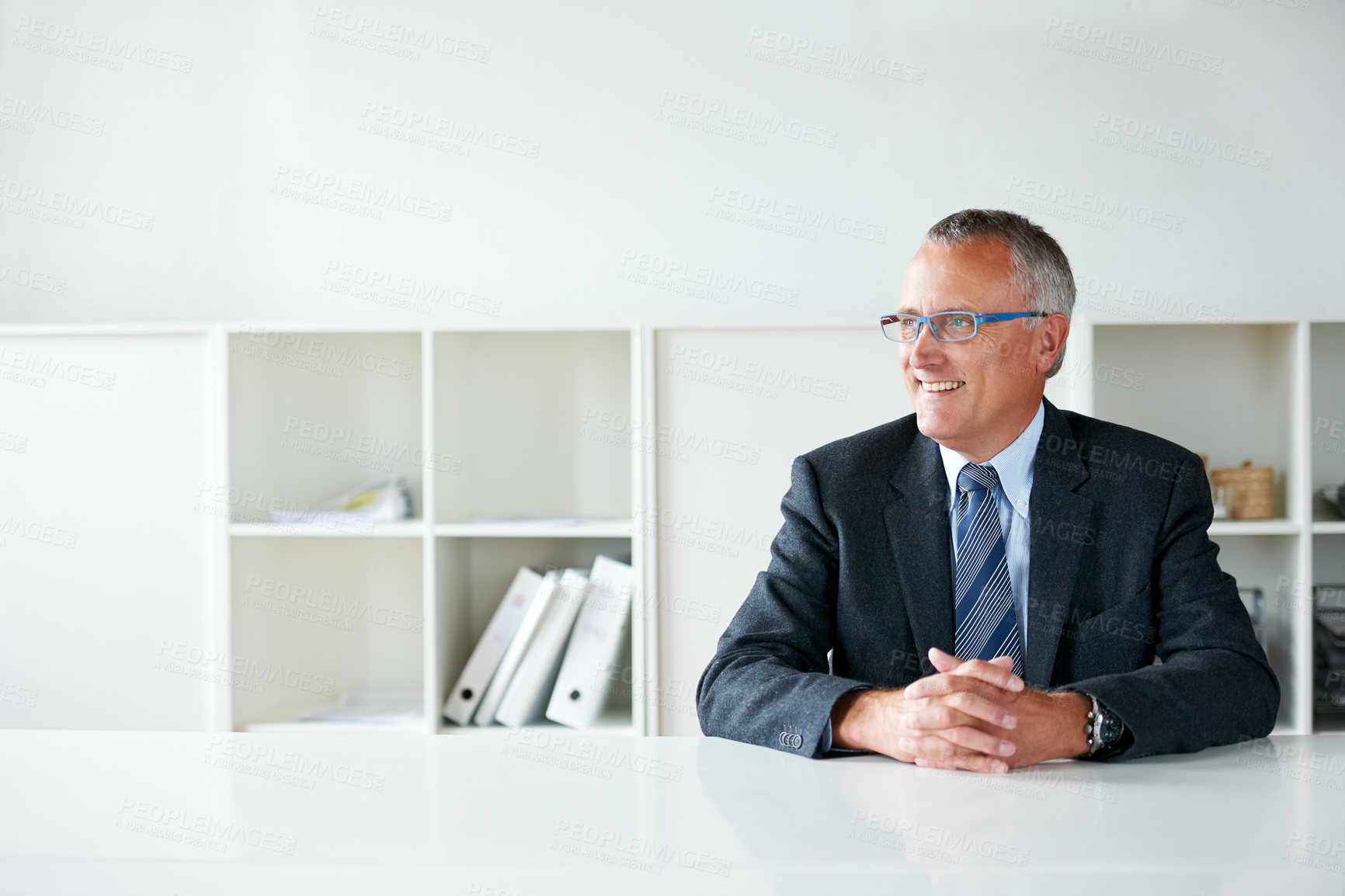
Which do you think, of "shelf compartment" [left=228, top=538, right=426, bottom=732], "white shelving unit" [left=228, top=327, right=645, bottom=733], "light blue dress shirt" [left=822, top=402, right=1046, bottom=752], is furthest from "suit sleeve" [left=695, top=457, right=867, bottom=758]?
"shelf compartment" [left=228, top=538, right=426, bottom=732]

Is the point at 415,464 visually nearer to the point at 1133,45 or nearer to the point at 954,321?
the point at 954,321

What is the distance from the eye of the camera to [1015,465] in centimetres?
179

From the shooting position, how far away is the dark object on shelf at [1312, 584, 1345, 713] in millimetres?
2725

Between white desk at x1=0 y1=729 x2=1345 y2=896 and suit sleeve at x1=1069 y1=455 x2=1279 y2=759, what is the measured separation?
60 millimetres

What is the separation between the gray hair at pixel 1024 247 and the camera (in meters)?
1.79

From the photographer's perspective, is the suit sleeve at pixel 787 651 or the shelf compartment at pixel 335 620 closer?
the suit sleeve at pixel 787 651

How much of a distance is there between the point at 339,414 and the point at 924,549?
208cm

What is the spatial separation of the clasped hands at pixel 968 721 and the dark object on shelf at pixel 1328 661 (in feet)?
6.38

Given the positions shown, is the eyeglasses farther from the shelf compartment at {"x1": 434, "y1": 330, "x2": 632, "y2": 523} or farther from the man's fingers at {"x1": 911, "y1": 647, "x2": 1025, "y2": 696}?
the shelf compartment at {"x1": 434, "y1": 330, "x2": 632, "y2": 523}

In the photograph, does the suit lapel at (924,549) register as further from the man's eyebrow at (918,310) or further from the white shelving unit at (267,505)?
the white shelving unit at (267,505)

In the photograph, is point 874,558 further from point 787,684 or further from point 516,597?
point 516,597

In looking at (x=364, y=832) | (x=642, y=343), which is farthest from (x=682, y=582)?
(x=364, y=832)

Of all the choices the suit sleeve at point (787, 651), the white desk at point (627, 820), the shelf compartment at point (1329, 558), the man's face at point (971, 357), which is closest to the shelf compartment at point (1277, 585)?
the shelf compartment at point (1329, 558)

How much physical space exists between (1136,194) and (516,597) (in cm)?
220
